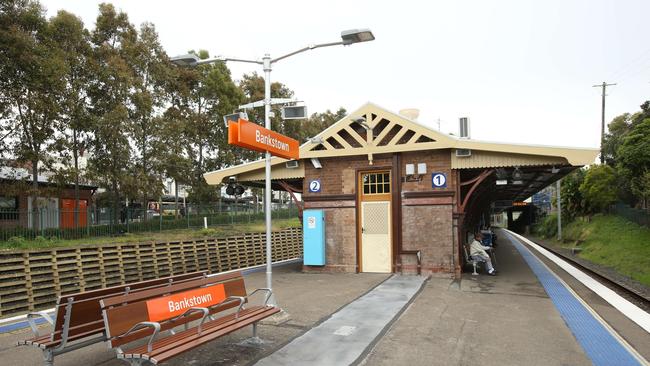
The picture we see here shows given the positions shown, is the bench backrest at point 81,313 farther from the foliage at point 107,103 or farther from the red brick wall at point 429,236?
the foliage at point 107,103

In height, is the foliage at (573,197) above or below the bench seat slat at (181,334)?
above

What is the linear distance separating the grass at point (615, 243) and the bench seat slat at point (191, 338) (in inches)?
545

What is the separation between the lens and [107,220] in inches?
768

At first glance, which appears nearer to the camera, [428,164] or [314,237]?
[428,164]

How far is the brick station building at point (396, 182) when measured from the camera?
→ 11.8m

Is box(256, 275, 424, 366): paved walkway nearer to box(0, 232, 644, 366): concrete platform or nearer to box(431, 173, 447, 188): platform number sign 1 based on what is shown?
box(0, 232, 644, 366): concrete platform

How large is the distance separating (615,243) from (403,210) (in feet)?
55.3

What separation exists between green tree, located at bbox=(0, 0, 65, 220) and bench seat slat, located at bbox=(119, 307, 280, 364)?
14197mm

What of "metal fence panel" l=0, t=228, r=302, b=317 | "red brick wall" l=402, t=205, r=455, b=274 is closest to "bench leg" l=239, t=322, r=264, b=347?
"metal fence panel" l=0, t=228, r=302, b=317

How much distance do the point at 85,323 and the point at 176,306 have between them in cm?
91

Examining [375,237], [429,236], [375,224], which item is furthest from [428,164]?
[375,237]

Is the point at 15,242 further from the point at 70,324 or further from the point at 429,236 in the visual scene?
the point at 429,236

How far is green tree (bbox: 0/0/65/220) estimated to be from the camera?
49.6ft

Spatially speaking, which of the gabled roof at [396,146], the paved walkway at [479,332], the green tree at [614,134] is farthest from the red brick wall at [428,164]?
the green tree at [614,134]
